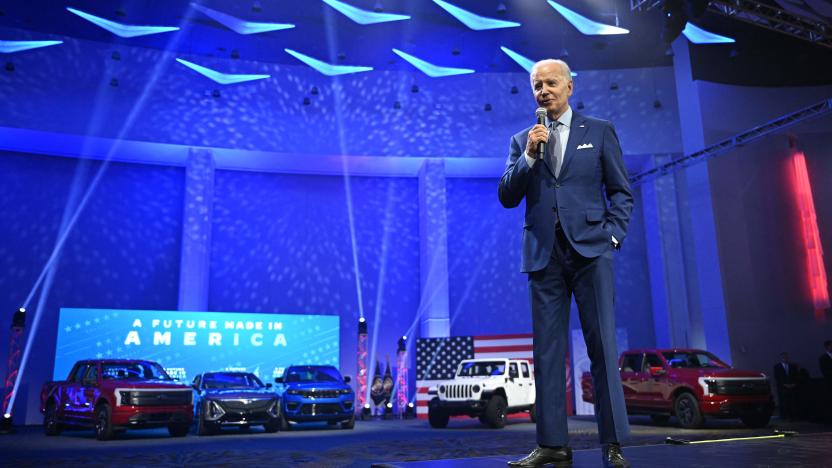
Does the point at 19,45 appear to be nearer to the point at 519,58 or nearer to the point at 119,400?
the point at 119,400

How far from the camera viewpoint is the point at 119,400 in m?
9.32

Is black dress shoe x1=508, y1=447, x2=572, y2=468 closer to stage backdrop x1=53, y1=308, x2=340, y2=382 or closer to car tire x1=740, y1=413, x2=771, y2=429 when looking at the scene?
car tire x1=740, y1=413, x2=771, y2=429

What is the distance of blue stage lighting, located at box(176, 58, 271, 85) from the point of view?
1580 cm

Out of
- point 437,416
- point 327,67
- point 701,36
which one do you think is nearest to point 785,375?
point 437,416

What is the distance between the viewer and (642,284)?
18.2 metres

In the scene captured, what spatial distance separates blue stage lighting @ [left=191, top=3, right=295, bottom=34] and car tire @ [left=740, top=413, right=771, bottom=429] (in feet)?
39.6

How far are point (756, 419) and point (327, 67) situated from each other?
12413mm

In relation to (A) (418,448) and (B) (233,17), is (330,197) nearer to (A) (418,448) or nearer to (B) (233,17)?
(B) (233,17)

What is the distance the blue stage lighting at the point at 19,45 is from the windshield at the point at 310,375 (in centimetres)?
953

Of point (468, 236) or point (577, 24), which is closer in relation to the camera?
point (577, 24)

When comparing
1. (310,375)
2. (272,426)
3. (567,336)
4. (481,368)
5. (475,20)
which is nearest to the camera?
(567,336)

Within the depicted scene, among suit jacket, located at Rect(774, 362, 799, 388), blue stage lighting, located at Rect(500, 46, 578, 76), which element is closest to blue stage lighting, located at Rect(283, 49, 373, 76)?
blue stage lighting, located at Rect(500, 46, 578, 76)

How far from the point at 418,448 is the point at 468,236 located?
11743mm

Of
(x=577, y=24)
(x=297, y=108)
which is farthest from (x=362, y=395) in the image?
(x=577, y=24)
